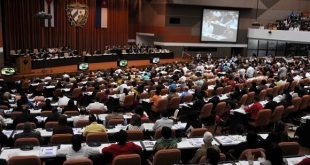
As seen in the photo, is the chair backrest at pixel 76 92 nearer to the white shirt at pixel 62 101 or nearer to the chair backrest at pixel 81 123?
the white shirt at pixel 62 101

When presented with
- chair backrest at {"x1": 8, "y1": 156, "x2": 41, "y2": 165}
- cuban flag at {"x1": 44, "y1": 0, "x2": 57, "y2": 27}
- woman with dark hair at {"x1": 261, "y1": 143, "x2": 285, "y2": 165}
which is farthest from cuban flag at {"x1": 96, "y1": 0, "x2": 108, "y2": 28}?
woman with dark hair at {"x1": 261, "y1": 143, "x2": 285, "y2": 165}

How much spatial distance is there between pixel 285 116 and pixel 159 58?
61.4 ft

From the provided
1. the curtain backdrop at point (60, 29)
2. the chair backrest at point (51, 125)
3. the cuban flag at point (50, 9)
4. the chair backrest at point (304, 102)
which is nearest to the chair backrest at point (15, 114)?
the chair backrest at point (51, 125)

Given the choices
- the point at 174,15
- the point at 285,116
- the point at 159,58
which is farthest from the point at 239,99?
the point at 174,15

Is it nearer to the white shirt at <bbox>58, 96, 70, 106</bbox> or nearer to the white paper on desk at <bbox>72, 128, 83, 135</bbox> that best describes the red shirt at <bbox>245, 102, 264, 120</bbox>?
the white paper on desk at <bbox>72, 128, 83, 135</bbox>

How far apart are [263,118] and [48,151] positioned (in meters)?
6.21

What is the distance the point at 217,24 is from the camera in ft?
109

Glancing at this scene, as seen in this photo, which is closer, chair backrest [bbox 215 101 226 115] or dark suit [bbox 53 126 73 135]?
dark suit [bbox 53 126 73 135]

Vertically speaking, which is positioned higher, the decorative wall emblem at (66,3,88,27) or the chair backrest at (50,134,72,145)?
the decorative wall emblem at (66,3,88,27)

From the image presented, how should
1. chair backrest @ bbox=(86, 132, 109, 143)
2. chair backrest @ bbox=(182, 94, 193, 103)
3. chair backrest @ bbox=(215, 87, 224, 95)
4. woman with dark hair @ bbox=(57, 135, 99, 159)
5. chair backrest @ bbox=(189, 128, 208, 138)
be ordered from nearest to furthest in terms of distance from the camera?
1. woman with dark hair @ bbox=(57, 135, 99, 159)
2. chair backrest @ bbox=(86, 132, 109, 143)
3. chair backrest @ bbox=(189, 128, 208, 138)
4. chair backrest @ bbox=(182, 94, 193, 103)
5. chair backrest @ bbox=(215, 87, 224, 95)

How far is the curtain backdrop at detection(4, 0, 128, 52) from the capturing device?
76.8 feet

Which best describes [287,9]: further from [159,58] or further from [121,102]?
[121,102]

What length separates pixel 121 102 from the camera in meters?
12.6

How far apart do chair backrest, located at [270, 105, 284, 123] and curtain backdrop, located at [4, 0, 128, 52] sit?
60.1 ft
